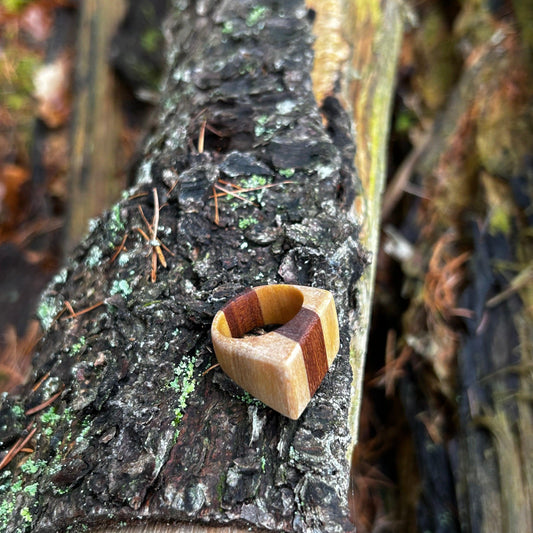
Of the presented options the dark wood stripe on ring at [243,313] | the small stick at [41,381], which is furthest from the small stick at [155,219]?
the small stick at [41,381]

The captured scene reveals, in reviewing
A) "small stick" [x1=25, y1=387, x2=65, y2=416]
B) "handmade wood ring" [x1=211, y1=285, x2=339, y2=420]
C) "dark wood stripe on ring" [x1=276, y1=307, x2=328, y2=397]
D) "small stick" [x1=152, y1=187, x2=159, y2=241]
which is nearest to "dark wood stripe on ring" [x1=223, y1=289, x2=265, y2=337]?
"handmade wood ring" [x1=211, y1=285, x2=339, y2=420]

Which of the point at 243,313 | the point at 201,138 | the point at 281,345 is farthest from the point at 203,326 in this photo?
the point at 201,138

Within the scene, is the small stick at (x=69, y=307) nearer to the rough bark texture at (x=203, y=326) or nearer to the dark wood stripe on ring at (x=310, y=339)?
the rough bark texture at (x=203, y=326)

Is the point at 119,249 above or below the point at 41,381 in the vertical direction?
above

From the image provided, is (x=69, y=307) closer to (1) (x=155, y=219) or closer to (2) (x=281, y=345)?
(1) (x=155, y=219)

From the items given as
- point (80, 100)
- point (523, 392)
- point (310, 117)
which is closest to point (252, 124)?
point (310, 117)

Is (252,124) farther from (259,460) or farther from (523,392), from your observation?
(523,392)
